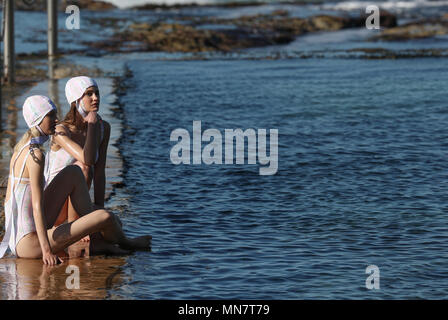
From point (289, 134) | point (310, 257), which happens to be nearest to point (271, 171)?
point (289, 134)

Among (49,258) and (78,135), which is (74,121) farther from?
(49,258)

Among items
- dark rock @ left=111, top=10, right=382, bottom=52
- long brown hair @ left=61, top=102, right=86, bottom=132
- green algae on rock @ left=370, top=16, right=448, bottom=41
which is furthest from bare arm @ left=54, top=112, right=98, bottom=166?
green algae on rock @ left=370, top=16, right=448, bottom=41

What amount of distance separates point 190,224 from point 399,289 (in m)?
2.88

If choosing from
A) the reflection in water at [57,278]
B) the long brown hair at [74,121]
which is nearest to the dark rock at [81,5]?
the long brown hair at [74,121]

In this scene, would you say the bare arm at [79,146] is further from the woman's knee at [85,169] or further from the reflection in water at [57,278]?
the reflection in water at [57,278]

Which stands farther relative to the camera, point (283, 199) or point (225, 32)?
point (225, 32)

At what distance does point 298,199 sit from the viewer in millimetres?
10469

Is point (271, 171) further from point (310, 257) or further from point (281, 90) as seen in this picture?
point (281, 90)

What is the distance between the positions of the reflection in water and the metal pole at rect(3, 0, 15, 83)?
13508mm

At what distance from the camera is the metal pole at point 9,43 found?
1994 cm

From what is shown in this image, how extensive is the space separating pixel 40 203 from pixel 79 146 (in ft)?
2.96

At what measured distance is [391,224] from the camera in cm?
920

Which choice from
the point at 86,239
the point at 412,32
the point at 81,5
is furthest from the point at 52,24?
the point at 81,5

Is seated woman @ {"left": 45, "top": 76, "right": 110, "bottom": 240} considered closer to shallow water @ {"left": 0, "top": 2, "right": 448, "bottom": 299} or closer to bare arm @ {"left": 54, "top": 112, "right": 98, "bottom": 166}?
bare arm @ {"left": 54, "top": 112, "right": 98, "bottom": 166}
